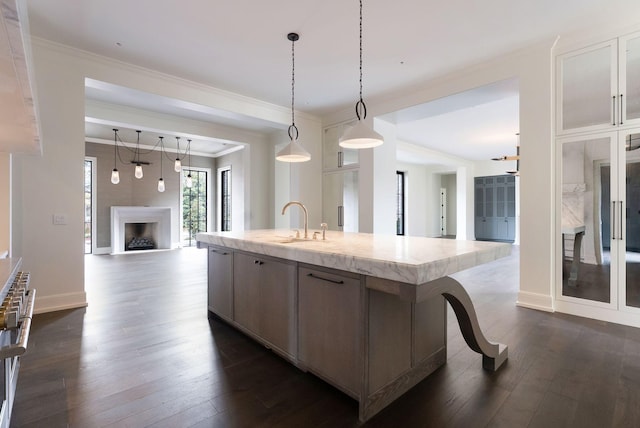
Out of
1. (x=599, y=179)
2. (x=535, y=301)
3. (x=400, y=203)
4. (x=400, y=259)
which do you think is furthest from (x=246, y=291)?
(x=400, y=203)

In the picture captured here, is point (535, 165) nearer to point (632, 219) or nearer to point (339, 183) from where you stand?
point (632, 219)

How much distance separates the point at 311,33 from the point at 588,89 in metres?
2.94

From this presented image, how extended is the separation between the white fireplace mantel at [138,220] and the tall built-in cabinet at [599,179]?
29.4 ft

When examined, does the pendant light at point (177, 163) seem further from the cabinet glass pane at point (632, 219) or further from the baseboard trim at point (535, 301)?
the cabinet glass pane at point (632, 219)

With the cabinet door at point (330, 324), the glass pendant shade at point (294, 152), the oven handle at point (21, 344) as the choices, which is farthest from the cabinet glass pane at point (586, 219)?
the oven handle at point (21, 344)

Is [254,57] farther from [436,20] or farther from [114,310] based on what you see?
[114,310]

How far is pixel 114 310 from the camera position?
3324 millimetres

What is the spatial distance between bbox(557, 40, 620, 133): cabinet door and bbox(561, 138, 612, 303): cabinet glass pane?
21cm

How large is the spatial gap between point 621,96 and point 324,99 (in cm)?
366

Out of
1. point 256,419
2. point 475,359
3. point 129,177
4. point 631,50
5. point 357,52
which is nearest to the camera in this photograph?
point 256,419

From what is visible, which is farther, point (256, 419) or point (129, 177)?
point (129, 177)

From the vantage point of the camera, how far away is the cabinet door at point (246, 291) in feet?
7.94

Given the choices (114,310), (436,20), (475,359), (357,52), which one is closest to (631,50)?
(436,20)

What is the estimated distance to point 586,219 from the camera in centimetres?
Answer: 322
